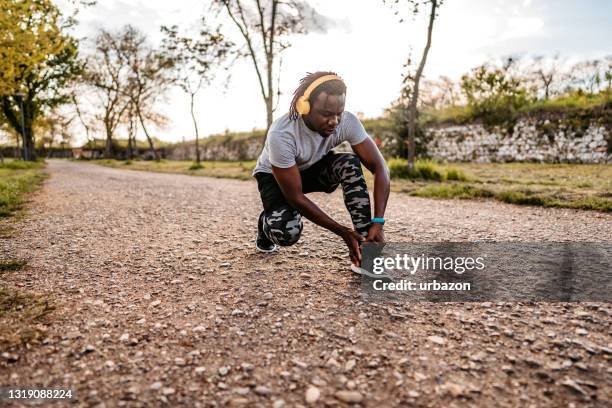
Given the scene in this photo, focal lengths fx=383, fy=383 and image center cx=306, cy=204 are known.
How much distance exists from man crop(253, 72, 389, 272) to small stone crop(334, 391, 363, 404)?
120 cm

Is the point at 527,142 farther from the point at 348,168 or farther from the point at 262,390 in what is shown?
the point at 262,390

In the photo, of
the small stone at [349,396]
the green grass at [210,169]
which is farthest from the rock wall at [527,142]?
the small stone at [349,396]

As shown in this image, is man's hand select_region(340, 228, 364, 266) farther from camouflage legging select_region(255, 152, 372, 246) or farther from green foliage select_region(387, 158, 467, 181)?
green foliage select_region(387, 158, 467, 181)

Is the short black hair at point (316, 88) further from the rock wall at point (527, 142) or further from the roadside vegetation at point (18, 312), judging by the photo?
the rock wall at point (527, 142)

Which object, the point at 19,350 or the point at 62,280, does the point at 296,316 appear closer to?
the point at 19,350

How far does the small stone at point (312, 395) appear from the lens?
1.64m

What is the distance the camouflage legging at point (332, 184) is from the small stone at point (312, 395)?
161cm

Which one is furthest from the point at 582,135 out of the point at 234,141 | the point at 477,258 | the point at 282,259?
the point at 234,141

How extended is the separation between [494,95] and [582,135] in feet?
17.7

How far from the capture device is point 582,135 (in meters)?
17.5

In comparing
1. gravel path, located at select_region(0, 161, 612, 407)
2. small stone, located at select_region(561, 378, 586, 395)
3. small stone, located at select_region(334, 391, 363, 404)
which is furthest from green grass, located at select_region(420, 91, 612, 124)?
small stone, located at select_region(334, 391, 363, 404)

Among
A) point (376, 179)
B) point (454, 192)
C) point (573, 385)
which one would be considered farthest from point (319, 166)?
point (454, 192)

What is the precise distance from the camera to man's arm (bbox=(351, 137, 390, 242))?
9.68 ft

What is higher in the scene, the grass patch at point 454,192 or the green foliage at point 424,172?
the green foliage at point 424,172
